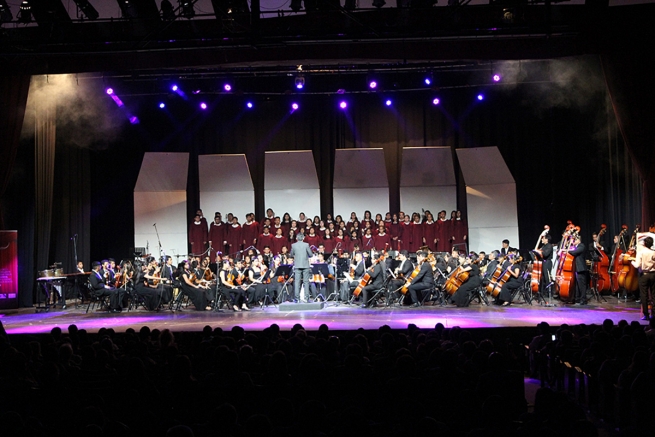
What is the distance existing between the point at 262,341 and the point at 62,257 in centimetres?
1293

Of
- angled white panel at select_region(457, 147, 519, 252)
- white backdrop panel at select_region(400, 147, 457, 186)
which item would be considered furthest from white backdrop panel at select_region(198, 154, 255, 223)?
angled white panel at select_region(457, 147, 519, 252)

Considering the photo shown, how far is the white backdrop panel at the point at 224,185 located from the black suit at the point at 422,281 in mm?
7526

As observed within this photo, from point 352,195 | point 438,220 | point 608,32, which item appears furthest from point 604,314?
point 352,195

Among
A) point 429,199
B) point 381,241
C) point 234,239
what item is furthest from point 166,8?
point 429,199

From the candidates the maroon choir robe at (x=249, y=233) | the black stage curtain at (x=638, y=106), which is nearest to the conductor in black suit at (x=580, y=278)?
the black stage curtain at (x=638, y=106)

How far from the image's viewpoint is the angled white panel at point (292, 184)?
20719 mm

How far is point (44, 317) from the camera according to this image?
13.8 metres

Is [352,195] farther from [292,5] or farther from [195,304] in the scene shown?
[292,5]

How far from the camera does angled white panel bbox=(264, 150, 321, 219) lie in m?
20.7

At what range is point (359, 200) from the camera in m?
20.6

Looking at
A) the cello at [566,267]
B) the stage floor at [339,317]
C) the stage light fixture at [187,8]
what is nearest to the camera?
the stage floor at [339,317]

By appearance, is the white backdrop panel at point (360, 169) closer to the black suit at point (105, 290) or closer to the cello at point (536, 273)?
the cello at point (536, 273)

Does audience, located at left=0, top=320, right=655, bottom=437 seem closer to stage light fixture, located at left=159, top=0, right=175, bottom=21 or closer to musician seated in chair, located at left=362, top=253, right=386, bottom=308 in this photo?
stage light fixture, located at left=159, top=0, right=175, bottom=21

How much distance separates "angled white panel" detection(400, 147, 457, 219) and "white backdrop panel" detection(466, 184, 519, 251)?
772 mm
